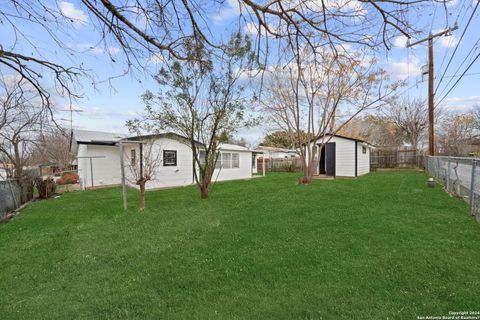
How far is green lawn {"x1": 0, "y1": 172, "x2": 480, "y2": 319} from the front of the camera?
2273 mm

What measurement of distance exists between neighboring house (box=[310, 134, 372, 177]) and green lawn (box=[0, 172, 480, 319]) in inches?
349

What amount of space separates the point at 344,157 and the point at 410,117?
14.4m

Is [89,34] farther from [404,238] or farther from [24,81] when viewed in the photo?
[404,238]

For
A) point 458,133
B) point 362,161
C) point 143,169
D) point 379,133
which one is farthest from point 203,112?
point 379,133

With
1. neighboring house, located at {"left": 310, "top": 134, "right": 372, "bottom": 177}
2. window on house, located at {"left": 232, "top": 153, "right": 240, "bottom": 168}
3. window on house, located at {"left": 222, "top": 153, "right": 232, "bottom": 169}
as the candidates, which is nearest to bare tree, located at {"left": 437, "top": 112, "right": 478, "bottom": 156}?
neighboring house, located at {"left": 310, "top": 134, "right": 372, "bottom": 177}

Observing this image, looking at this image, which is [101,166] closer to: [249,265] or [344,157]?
[249,265]

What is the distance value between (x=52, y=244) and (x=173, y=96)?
5.21m

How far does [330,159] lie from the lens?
1548 centimetres

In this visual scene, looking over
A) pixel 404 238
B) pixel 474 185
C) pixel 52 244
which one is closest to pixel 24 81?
pixel 52 244

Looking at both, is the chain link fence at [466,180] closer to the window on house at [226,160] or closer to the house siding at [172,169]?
the house siding at [172,169]

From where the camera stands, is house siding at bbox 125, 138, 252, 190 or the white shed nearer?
house siding at bbox 125, 138, 252, 190

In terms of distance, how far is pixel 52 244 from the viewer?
4.32m

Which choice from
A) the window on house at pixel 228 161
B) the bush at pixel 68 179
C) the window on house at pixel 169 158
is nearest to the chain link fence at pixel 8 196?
the window on house at pixel 169 158

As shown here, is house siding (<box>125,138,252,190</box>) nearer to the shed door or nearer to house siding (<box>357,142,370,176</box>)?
the shed door
